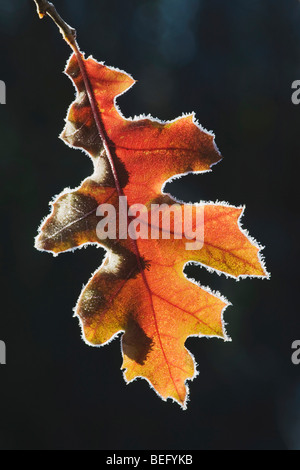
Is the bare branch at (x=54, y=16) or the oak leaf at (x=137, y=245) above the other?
Result: the bare branch at (x=54, y=16)

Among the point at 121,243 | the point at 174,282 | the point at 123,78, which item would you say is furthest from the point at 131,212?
the point at 123,78

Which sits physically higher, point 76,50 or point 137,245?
point 76,50

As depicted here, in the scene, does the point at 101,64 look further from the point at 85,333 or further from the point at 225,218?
the point at 85,333

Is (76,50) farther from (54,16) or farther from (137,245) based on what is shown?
(137,245)

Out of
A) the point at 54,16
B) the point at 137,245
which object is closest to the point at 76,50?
the point at 54,16

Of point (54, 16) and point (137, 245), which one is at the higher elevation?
point (54, 16)

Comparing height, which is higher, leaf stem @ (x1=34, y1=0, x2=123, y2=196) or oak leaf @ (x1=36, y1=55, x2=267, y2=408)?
leaf stem @ (x1=34, y1=0, x2=123, y2=196)
